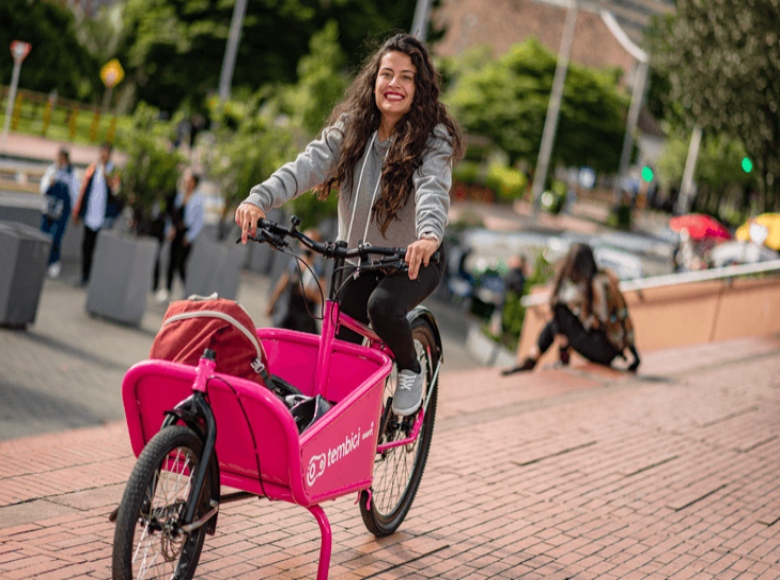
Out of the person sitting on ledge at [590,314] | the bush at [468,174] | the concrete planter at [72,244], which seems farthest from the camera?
the bush at [468,174]

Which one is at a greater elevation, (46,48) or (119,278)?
(46,48)

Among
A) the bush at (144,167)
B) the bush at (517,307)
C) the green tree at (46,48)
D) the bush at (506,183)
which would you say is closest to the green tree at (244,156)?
the bush at (144,167)

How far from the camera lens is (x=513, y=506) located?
570 centimetres

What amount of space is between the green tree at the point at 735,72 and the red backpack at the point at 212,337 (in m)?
21.4

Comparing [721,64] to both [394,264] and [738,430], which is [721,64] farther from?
[394,264]

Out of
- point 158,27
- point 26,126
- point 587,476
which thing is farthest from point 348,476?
point 158,27

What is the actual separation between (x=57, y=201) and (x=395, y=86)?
38.5 feet

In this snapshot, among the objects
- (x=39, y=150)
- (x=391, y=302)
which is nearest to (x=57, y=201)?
(x=391, y=302)

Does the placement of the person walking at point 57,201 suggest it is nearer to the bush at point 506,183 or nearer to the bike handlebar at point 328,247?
the bike handlebar at point 328,247

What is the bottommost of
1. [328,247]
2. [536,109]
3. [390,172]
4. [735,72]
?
Answer: [328,247]

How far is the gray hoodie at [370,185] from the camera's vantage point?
4113 mm

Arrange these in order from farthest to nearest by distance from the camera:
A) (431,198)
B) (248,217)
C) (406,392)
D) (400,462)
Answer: (400,462) → (406,392) → (431,198) → (248,217)

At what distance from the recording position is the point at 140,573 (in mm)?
3398

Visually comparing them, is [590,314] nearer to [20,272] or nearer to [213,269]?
[20,272]
